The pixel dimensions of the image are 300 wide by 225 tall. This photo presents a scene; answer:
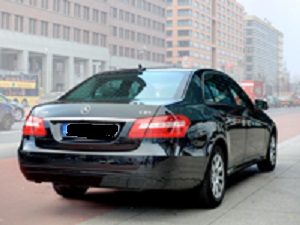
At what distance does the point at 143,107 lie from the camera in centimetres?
453

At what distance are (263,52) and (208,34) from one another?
36900 millimetres

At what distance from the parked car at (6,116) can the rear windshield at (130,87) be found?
12.3 metres

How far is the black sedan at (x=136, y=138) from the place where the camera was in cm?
441

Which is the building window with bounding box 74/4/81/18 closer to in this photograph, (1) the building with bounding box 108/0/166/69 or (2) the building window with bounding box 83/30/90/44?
(2) the building window with bounding box 83/30/90/44

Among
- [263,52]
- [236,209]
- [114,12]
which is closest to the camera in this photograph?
[236,209]

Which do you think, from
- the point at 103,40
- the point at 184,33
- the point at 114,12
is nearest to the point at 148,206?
the point at 103,40

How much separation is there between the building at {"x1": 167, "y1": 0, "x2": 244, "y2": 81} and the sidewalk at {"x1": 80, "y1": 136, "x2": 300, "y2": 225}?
131ft

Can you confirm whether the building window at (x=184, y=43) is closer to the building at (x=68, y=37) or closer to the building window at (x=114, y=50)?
the building at (x=68, y=37)

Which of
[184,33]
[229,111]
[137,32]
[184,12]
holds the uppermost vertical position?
[184,12]

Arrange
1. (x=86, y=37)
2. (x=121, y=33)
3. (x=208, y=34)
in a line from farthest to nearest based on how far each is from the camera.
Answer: (x=208, y=34)
(x=121, y=33)
(x=86, y=37)

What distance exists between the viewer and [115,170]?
14.5 feet

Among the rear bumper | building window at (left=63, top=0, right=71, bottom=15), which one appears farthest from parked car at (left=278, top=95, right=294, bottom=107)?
the rear bumper

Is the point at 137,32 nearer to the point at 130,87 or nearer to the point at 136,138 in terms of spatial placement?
the point at 130,87

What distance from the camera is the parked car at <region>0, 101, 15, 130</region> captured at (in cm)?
1738
